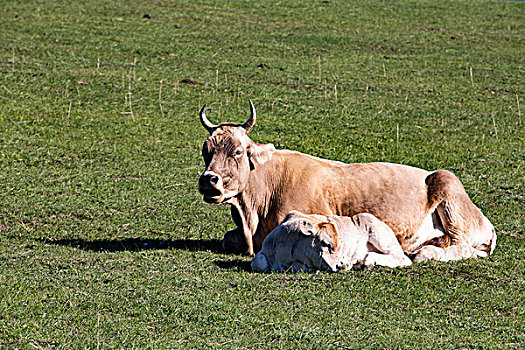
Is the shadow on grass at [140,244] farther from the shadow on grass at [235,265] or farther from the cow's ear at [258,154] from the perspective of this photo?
the cow's ear at [258,154]

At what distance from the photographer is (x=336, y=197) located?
34.7 ft

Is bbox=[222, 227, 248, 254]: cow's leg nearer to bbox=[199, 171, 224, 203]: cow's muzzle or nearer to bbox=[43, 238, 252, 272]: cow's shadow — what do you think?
bbox=[43, 238, 252, 272]: cow's shadow

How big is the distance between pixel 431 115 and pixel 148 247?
1315 centimetres

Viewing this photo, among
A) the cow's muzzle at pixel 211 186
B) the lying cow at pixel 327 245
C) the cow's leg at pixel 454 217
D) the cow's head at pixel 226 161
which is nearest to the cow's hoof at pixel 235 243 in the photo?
the cow's head at pixel 226 161

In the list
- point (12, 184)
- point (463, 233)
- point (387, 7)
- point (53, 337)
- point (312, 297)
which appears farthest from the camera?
point (387, 7)

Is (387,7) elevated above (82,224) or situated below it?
above

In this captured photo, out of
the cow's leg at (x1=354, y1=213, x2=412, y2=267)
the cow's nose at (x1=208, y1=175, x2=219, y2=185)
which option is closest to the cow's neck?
the cow's nose at (x1=208, y1=175, x2=219, y2=185)

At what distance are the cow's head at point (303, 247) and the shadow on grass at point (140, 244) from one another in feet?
4.80

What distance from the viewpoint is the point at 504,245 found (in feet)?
38.5

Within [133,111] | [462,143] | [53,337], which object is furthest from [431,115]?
[53,337]

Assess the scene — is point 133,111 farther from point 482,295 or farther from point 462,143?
point 482,295

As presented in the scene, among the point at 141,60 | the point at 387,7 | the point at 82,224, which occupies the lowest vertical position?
the point at 82,224

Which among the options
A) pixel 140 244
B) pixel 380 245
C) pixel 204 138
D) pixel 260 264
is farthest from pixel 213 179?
pixel 204 138

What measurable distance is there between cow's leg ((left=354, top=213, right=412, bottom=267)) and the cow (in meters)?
0.61
